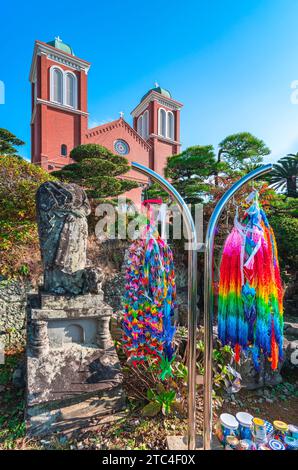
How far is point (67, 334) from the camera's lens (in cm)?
284

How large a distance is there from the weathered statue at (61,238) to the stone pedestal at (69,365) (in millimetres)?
218

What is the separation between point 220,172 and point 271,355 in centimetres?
856

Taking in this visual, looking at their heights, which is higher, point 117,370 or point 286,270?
point 286,270

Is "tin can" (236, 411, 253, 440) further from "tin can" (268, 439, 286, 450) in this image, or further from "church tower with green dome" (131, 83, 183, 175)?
"church tower with green dome" (131, 83, 183, 175)

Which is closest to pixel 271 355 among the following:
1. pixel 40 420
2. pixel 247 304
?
pixel 247 304

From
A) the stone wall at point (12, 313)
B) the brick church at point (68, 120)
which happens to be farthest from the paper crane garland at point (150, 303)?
the brick church at point (68, 120)

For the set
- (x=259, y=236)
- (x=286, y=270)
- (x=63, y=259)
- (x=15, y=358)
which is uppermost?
(x=259, y=236)

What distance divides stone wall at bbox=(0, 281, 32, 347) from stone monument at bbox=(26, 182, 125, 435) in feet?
6.93

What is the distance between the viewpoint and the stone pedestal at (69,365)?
7.72ft

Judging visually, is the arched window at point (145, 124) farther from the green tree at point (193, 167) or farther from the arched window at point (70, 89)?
the green tree at point (193, 167)

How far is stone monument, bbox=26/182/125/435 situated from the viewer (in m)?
2.38

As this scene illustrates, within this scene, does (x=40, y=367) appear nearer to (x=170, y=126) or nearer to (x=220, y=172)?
(x=220, y=172)

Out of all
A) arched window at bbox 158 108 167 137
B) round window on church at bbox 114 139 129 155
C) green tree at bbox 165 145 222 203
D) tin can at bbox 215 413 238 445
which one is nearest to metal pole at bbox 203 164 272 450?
tin can at bbox 215 413 238 445

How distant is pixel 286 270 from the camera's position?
24.0 ft
